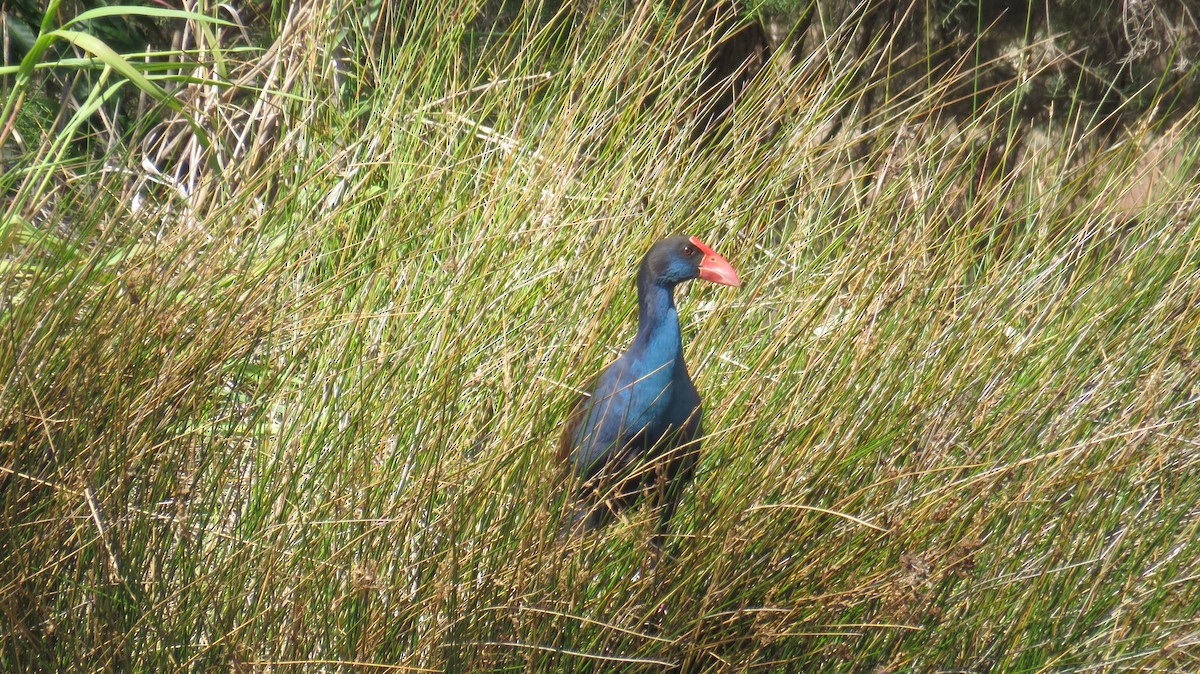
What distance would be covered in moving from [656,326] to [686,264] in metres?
0.14

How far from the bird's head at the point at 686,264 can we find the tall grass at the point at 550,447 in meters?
0.12

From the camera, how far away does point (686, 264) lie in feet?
8.03

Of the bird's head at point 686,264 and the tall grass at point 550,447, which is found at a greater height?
the bird's head at point 686,264

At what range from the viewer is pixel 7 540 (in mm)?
1920

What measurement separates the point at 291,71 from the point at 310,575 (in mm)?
1506

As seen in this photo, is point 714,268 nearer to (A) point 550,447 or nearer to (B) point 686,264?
(B) point 686,264

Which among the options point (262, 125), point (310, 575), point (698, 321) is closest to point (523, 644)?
point (310, 575)

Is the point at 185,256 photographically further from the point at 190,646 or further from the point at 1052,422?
the point at 1052,422

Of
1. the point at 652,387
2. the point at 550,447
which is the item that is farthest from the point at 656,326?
the point at 550,447

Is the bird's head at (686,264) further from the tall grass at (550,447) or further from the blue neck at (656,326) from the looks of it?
the tall grass at (550,447)

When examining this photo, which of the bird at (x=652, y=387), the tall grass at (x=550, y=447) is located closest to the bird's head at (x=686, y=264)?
the bird at (x=652, y=387)

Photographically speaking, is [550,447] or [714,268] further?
[714,268]

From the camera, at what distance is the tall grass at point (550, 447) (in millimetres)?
1836

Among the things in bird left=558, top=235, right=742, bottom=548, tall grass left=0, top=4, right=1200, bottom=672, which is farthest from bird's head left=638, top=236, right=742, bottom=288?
tall grass left=0, top=4, right=1200, bottom=672
